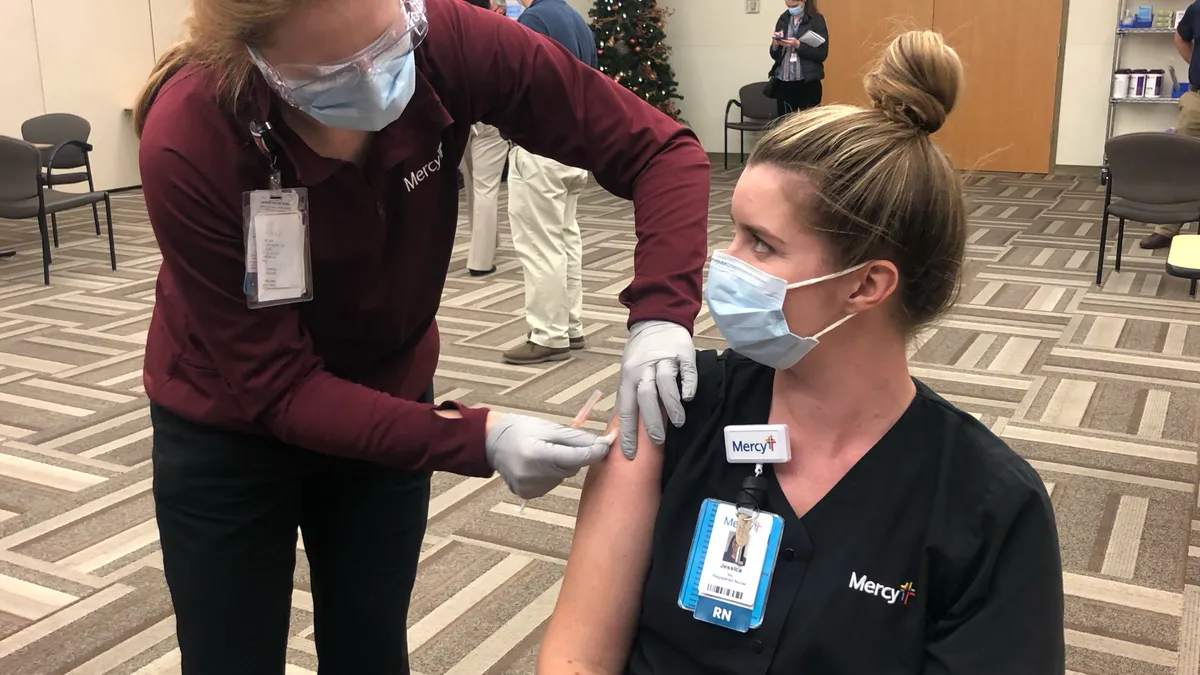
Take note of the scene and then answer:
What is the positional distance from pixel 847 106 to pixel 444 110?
478 millimetres

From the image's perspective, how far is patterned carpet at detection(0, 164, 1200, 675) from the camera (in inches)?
86.7

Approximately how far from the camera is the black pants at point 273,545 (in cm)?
127

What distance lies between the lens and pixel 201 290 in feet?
3.78

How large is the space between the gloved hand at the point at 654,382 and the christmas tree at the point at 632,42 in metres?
7.78

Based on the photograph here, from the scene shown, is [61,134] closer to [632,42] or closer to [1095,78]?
[632,42]

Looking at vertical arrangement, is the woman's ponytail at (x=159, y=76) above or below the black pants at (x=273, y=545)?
above

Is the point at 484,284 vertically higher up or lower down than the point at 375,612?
lower down

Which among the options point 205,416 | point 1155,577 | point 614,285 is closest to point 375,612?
point 205,416

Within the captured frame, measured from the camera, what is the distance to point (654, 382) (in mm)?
1223

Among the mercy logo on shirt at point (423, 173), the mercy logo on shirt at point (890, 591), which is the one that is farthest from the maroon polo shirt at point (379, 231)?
the mercy logo on shirt at point (890, 591)

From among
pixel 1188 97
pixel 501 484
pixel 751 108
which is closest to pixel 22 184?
pixel 501 484

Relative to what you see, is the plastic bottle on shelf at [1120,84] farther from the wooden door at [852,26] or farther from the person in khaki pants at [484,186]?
the person in khaki pants at [484,186]

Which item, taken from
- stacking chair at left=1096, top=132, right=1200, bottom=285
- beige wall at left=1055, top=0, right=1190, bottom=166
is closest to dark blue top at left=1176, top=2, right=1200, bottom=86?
stacking chair at left=1096, top=132, right=1200, bottom=285

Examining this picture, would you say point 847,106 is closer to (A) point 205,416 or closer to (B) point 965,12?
(A) point 205,416
